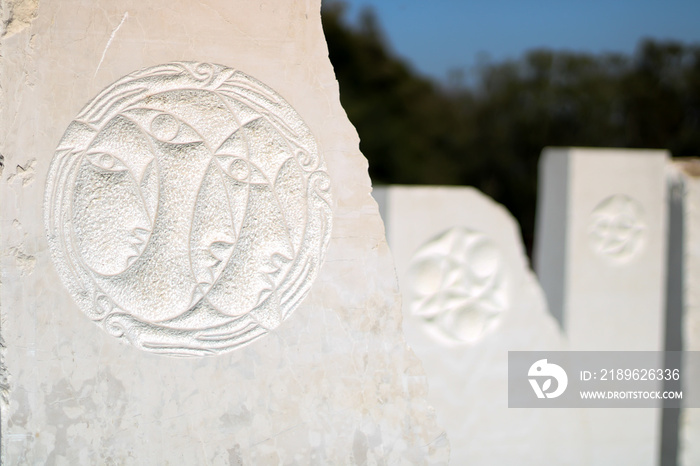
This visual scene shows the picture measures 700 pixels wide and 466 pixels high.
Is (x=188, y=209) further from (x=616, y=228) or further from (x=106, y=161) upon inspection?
(x=616, y=228)

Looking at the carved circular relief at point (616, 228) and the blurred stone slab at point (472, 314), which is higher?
the carved circular relief at point (616, 228)

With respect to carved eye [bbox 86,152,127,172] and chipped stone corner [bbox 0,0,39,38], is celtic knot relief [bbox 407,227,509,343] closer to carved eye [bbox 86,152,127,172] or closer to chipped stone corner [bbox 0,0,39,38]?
carved eye [bbox 86,152,127,172]

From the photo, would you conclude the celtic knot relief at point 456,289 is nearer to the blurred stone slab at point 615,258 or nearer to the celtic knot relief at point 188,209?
the blurred stone slab at point 615,258

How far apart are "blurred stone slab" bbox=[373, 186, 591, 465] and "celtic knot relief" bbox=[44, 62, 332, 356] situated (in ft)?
3.56

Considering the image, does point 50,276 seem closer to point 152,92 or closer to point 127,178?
point 127,178

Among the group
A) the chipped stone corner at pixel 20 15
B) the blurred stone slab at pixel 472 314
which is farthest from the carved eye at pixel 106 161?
the blurred stone slab at pixel 472 314

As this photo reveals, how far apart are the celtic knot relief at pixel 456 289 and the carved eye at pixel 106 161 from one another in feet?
4.62

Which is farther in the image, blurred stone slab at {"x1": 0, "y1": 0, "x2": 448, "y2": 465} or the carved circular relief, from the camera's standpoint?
the carved circular relief

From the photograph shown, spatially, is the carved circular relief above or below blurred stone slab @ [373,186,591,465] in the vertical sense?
above

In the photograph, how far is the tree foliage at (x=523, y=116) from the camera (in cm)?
664

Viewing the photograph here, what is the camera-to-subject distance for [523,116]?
268 inches

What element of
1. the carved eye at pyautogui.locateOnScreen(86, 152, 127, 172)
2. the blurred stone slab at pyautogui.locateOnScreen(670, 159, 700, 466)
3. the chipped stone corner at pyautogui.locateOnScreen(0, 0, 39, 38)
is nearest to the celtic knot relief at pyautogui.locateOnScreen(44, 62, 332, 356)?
the carved eye at pyautogui.locateOnScreen(86, 152, 127, 172)

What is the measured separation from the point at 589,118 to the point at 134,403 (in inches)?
242

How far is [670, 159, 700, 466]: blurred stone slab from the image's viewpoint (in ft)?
9.48
